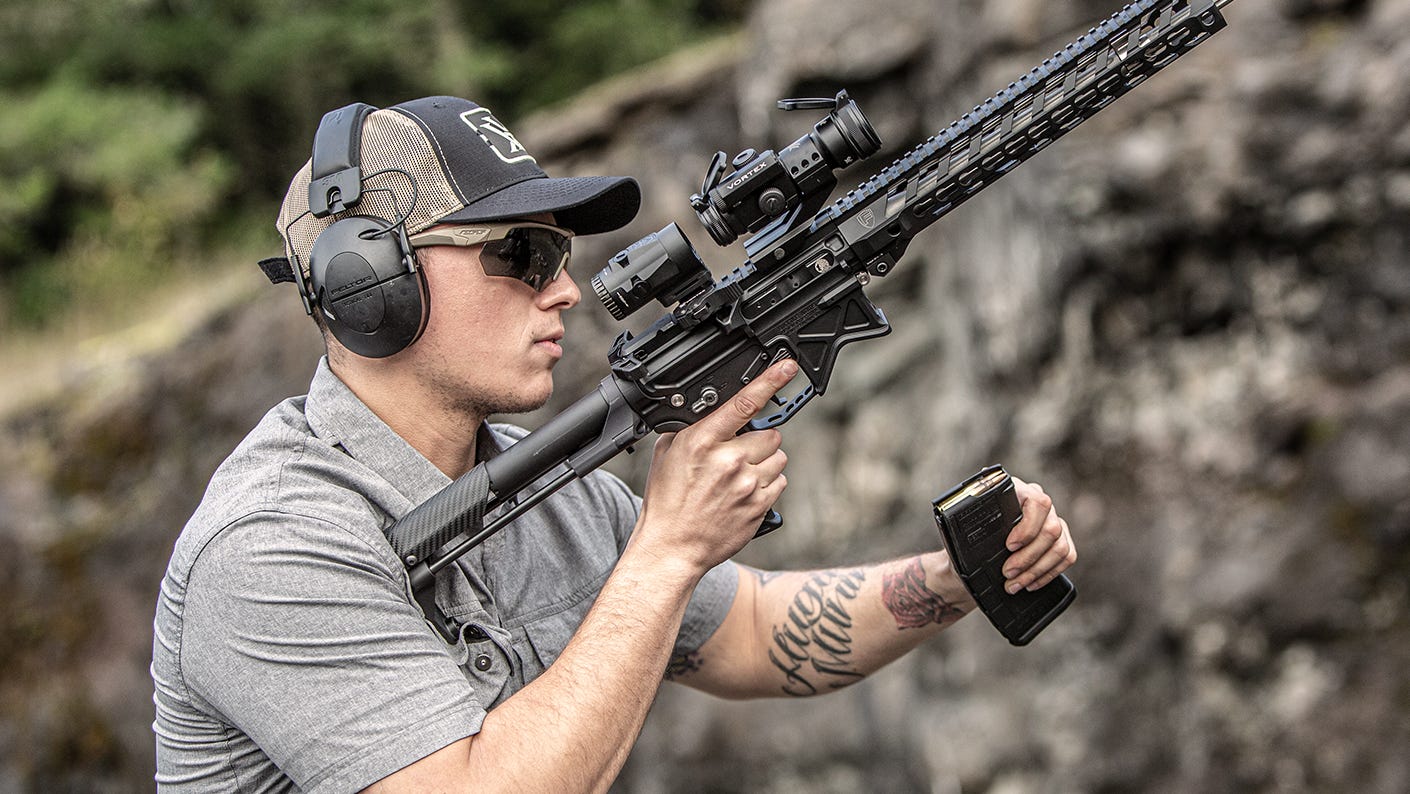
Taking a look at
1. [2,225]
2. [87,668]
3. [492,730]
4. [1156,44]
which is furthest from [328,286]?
[2,225]

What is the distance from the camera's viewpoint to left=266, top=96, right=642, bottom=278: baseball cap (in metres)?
2.78

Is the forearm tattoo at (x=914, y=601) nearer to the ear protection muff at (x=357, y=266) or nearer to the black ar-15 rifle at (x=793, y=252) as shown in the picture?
the black ar-15 rifle at (x=793, y=252)

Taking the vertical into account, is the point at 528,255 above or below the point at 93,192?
below

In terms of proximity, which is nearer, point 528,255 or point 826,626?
point 528,255

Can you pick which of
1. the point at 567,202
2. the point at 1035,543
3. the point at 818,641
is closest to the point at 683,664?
the point at 818,641

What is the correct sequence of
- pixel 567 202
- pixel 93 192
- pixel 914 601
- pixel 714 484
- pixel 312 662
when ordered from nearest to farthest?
pixel 312 662
pixel 714 484
pixel 567 202
pixel 914 601
pixel 93 192

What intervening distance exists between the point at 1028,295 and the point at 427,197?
573cm

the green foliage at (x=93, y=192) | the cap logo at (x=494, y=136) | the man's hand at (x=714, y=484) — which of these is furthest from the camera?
the green foliage at (x=93, y=192)

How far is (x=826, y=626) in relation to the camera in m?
3.27

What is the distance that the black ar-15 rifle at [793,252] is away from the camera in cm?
283

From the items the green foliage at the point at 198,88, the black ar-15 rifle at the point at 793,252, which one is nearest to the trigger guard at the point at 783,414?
the black ar-15 rifle at the point at 793,252

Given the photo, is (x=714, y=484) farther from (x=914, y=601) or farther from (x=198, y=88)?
(x=198, y=88)

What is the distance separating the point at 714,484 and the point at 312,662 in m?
0.91

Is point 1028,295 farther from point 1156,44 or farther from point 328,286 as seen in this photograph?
point 328,286
